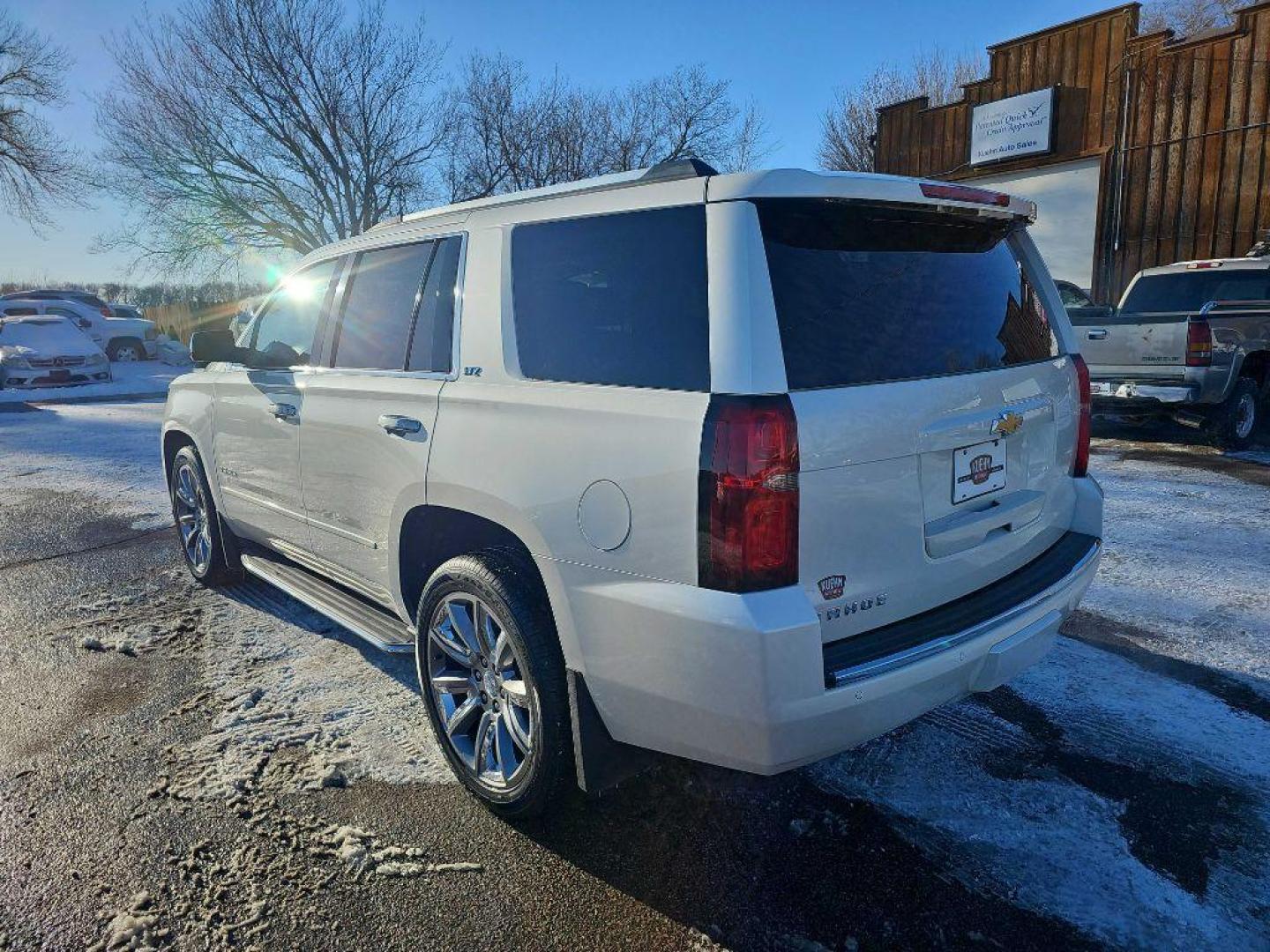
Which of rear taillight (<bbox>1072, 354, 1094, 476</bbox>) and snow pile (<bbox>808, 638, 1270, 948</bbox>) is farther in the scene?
rear taillight (<bbox>1072, 354, 1094, 476</bbox>)

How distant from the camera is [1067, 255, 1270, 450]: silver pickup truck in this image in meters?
8.38

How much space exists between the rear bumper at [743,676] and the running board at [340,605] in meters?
1.14

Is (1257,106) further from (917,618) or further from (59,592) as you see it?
(59,592)

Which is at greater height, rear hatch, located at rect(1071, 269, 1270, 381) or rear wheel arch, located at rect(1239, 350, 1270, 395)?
rear hatch, located at rect(1071, 269, 1270, 381)

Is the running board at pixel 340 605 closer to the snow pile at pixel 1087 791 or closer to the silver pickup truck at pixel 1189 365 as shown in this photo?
the snow pile at pixel 1087 791

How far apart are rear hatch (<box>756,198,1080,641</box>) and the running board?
1729 millimetres

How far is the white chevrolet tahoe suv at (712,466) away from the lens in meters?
2.06

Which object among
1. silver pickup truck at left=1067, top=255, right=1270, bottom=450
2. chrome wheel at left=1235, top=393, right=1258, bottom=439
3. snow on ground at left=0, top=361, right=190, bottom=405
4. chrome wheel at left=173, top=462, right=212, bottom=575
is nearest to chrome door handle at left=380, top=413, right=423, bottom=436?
chrome wheel at left=173, top=462, right=212, bottom=575

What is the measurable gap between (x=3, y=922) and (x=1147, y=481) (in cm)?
796

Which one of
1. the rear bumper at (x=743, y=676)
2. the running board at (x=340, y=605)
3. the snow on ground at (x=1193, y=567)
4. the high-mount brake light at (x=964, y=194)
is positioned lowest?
the snow on ground at (x=1193, y=567)

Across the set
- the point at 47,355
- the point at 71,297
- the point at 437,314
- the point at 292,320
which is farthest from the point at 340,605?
the point at 71,297

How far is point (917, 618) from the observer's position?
2.38 meters

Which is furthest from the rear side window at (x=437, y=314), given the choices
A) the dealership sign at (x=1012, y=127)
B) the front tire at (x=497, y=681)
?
the dealership sign at (x=1012, y=127)

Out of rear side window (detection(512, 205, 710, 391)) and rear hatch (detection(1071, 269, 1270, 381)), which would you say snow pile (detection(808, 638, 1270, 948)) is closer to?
rear side window (detection(512, 205, 710, 391))
